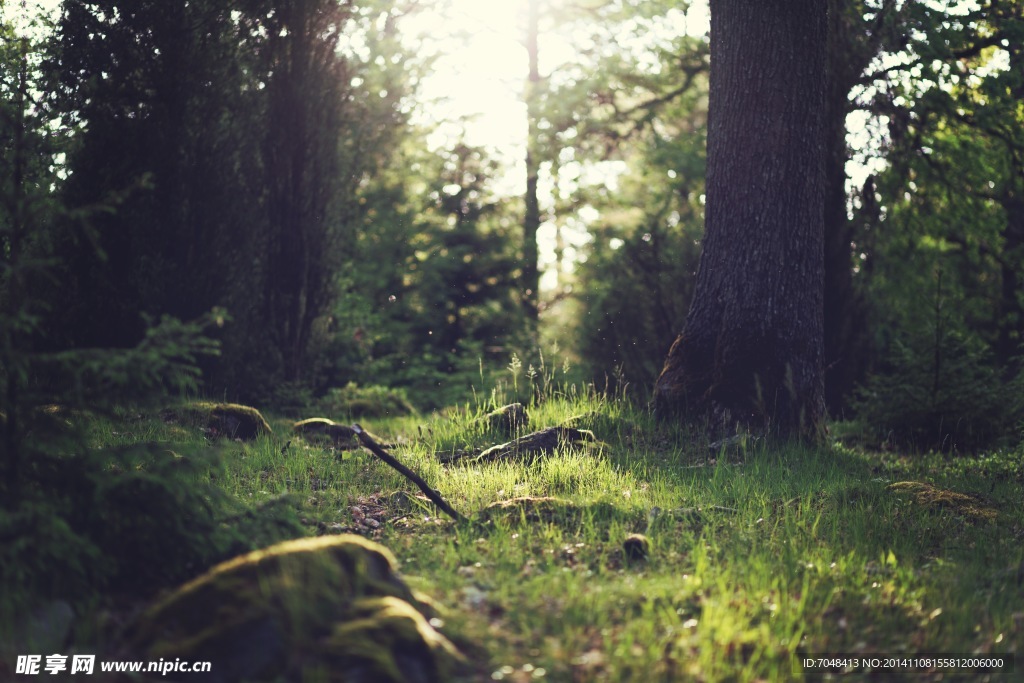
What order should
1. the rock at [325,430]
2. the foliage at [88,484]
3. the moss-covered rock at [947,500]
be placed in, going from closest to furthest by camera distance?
the foliage at [88,484] → the moss-covered rock at [947,500] → the rock at [325,430]

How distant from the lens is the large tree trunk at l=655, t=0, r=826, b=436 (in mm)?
8352

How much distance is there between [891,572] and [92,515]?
4.39 metres

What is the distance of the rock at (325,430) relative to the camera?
363 inches

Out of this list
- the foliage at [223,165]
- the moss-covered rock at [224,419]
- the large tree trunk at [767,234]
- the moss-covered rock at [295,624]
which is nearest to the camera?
the moss-covered rock at [295,624]

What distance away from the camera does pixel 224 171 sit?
10.9 meters

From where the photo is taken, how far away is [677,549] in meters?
5.27

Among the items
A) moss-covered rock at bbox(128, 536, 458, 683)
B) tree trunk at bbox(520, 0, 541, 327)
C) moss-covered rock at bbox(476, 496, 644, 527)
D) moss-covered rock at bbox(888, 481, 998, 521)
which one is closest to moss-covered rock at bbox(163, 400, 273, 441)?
moss-covered rock at bbox(476, 496, 644, 527)

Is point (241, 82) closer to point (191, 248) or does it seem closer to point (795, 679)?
point (191, 248)

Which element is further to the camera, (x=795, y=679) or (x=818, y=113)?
(x=818, y=113)

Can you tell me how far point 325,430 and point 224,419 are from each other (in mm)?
1106

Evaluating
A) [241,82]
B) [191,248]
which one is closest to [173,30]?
[241,82]

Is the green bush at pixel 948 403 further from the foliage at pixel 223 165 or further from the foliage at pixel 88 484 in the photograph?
the foliage at pixel 88 484

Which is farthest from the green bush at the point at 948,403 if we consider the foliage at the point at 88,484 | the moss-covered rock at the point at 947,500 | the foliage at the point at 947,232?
the foliage at the point at 88,484

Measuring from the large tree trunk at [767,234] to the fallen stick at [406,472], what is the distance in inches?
139
